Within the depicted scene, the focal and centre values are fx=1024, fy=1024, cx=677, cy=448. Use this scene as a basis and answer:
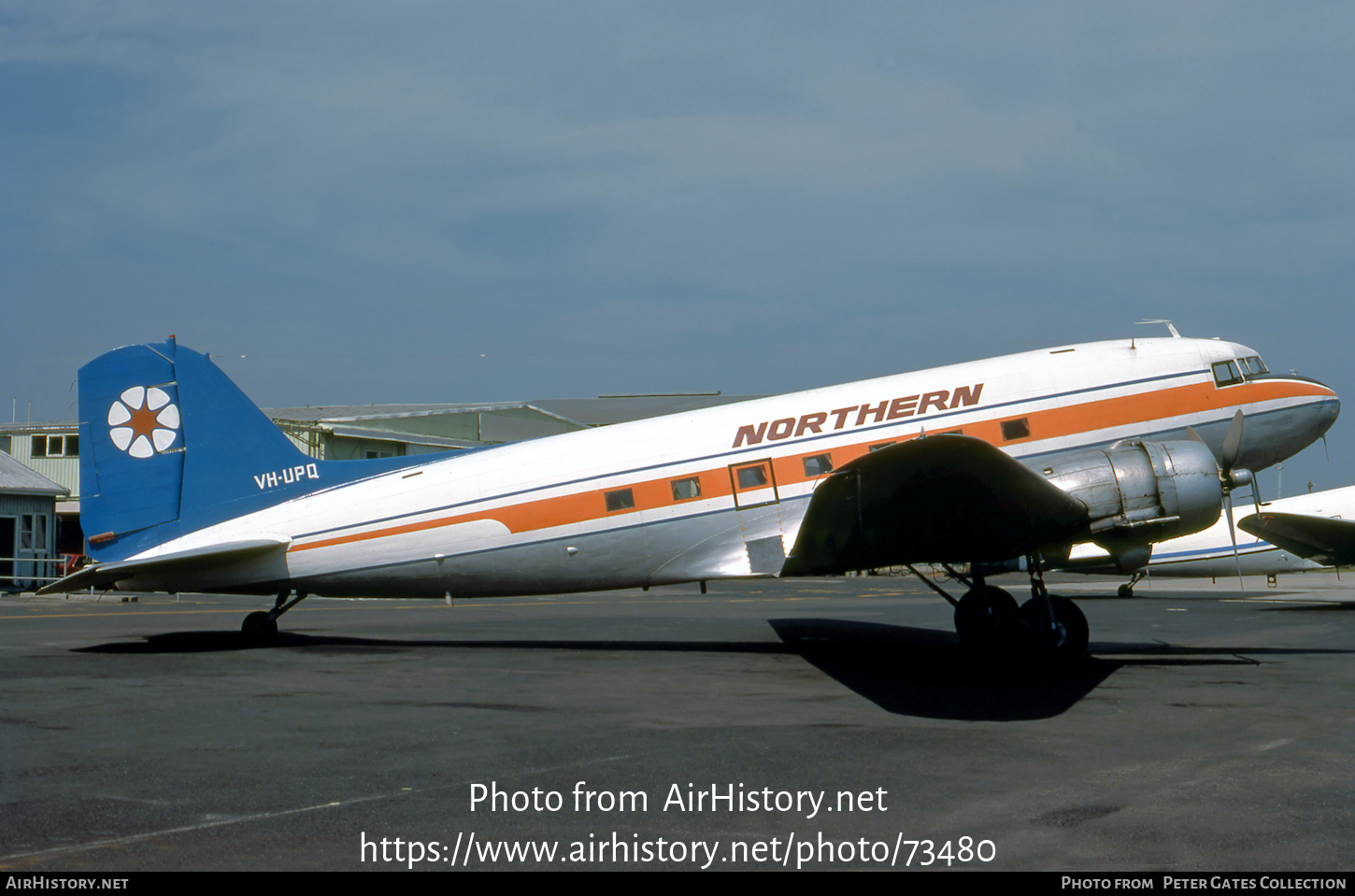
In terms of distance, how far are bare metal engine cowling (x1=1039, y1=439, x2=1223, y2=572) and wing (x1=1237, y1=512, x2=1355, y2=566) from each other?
14.0 m

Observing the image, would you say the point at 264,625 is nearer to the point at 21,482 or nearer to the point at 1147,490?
the point at 1147,490

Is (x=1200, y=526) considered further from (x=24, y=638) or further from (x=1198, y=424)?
(x=24, y=638)

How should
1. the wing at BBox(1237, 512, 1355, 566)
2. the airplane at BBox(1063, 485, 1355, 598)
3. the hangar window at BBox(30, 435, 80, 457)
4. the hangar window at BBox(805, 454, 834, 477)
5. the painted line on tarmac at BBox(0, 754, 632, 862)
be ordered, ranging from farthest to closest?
the hangar window at BBox(30, 435, 80, 457)
the airplane at BBox(1063, 485, 1355, 598)
the wing at BBox(1237, 512, 1355, 566)
the hangar window at BBox(805, 454, 834, 477)
the painted line on tarmac at BBox(0, 754, 632, 862)

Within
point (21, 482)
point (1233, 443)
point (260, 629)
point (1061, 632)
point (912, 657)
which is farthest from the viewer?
point (21, 482)

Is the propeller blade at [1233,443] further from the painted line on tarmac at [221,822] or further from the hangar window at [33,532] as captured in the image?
the hangar window at [33,532]

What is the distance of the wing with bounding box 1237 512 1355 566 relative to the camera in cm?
2467

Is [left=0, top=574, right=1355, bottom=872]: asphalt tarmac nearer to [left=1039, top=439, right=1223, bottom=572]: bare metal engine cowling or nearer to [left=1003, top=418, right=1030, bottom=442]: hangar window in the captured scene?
[left=1039, top=439, right=1223, bottom=572]: bare metal engine cowling

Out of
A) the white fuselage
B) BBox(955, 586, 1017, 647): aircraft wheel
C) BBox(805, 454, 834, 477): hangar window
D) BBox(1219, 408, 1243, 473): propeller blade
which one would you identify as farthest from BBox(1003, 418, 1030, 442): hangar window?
BBox(1219, 408, 1243, 473): propeller blade

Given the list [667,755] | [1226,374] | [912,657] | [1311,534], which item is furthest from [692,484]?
[1311,534]

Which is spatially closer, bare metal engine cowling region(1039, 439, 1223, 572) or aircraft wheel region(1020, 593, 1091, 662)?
bare metal engine cowling region(1039, 439, 1223, 572)

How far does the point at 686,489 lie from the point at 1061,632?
17.1ft

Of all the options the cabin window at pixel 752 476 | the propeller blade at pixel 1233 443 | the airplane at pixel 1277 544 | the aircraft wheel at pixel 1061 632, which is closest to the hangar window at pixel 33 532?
the cabin window at pixel 752 476

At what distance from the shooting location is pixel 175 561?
45.2ft
